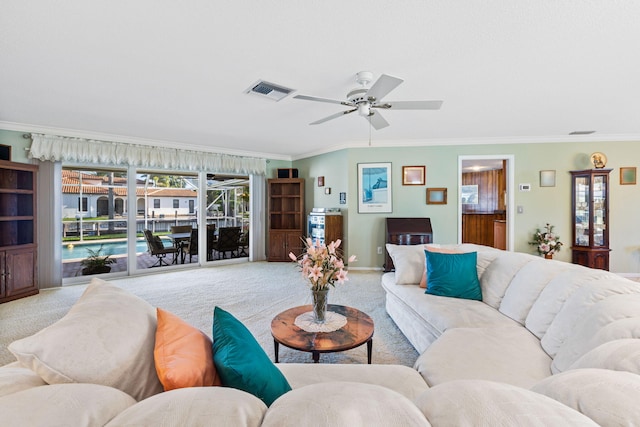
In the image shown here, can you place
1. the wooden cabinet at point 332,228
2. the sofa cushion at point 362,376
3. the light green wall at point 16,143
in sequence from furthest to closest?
the wooden cabinet at point 332,228
the light green wall at point 16,143
the sofa cushion at point 362,376

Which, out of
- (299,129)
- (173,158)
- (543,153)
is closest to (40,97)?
(173,158)

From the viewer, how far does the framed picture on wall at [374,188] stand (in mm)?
5328

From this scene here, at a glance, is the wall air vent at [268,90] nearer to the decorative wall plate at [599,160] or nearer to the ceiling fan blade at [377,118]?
the ceiling fan blade at [377,118]

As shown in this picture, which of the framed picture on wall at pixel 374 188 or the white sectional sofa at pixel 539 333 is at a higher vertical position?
the framed picture on wall at pixel 374 188

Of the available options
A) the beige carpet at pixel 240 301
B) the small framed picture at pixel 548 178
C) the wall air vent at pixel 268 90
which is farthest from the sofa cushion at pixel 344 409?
the small framed picture at pixel 548 178

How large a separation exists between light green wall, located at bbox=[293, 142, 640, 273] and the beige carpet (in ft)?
3.85

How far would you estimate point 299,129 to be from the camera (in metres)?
4.40

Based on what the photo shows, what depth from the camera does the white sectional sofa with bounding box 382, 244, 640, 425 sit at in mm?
636

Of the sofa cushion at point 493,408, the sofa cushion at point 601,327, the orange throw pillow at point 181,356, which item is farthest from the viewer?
the sofa cushion at point 601,327

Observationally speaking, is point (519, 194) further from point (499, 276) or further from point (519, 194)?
point (499, 276)

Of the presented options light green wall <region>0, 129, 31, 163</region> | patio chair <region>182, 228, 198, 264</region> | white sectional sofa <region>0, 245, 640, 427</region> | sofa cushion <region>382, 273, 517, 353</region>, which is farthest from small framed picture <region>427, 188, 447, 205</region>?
light green wall <region>0, 129, 31, 163</region>

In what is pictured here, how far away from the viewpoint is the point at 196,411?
1.75 ft

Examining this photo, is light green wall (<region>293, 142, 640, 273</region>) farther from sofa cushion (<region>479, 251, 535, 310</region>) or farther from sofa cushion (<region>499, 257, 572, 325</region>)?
sofa cushion (<region>499, 257, 572, 325</region>)

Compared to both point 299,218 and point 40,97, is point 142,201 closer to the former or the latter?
point 40,97
